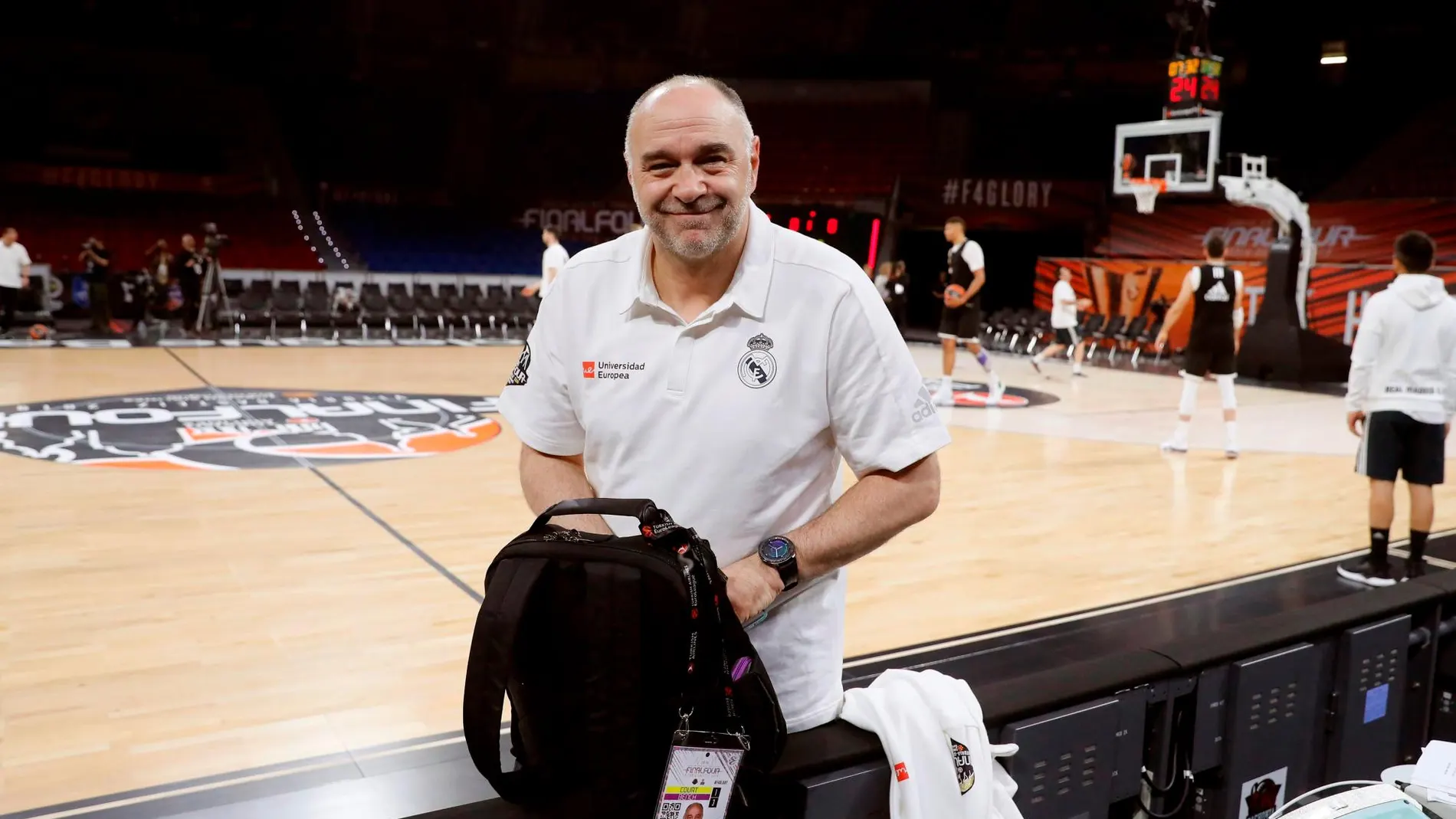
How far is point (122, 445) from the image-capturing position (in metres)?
6.97

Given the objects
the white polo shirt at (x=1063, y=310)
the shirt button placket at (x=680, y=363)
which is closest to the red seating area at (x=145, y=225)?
the white polo shirt at (x=1063, y=310)

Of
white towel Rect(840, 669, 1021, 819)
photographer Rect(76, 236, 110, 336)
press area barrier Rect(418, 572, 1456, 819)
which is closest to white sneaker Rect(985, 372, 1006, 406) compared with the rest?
press area barrier Rect(418, 572, 1456, 819)

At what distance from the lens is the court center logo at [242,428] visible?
22.0 ft

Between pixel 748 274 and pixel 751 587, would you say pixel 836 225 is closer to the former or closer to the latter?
pixel 748 274

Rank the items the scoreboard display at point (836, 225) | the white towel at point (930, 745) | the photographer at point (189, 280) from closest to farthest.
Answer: the white towel at point (930, 745) < the photographer at point (189, 280) < the scoreboard display at point (836, 225)

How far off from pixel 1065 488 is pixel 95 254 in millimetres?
13351

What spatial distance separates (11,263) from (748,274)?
1430 cm

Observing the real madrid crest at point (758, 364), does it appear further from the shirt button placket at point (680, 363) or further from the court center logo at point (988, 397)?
the court center logo at point (988, 397)

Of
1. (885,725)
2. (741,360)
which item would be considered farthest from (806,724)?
(741,360)

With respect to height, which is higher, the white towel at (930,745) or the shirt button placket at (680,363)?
the shirt button placket at (680,363)

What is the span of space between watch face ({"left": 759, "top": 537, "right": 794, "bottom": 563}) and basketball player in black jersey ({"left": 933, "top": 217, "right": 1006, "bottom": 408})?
323 inches

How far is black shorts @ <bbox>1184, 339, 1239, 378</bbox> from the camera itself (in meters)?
7.64

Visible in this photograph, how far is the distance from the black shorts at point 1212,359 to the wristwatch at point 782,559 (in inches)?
268

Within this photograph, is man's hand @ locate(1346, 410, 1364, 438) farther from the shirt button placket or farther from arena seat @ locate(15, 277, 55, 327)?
arena seat @ locate(15, 277, 55, 327)
